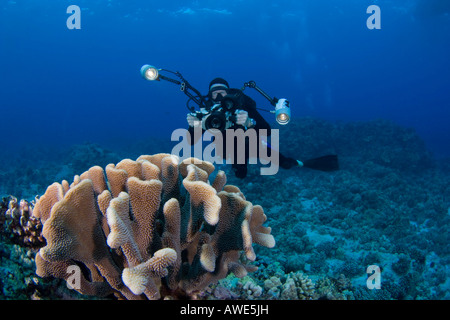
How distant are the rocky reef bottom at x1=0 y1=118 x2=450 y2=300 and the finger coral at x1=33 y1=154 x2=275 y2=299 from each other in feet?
1.22

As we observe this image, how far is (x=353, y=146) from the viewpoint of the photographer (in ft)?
60.6

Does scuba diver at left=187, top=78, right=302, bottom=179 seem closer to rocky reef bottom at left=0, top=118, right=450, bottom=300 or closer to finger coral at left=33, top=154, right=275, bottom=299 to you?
rocky reef bottom at left=0, top=118, right=450, bottom=300

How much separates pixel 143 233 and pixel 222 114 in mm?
3823

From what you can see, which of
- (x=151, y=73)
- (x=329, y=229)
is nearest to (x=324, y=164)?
(x=329, y=229)

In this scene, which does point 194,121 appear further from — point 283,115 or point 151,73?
point 283,115

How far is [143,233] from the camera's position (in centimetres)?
187

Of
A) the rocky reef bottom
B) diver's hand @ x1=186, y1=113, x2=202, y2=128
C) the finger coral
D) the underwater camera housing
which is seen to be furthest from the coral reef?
diver's hand @ x1=186, y1=113, x2=202, y2=128

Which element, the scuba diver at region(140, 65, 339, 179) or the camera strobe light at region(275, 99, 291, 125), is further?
the scuba diver at region(140, 65, 339, 179)

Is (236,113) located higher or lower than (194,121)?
higher

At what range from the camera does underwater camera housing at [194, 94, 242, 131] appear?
5258 millimetres

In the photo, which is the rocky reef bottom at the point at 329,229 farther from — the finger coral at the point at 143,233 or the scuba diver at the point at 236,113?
the scuba diver at the point at 236,113

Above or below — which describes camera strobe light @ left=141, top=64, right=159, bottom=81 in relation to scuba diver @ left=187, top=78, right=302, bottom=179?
above

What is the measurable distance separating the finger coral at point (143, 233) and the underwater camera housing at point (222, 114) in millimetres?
3096

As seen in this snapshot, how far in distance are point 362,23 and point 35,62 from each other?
119 m
